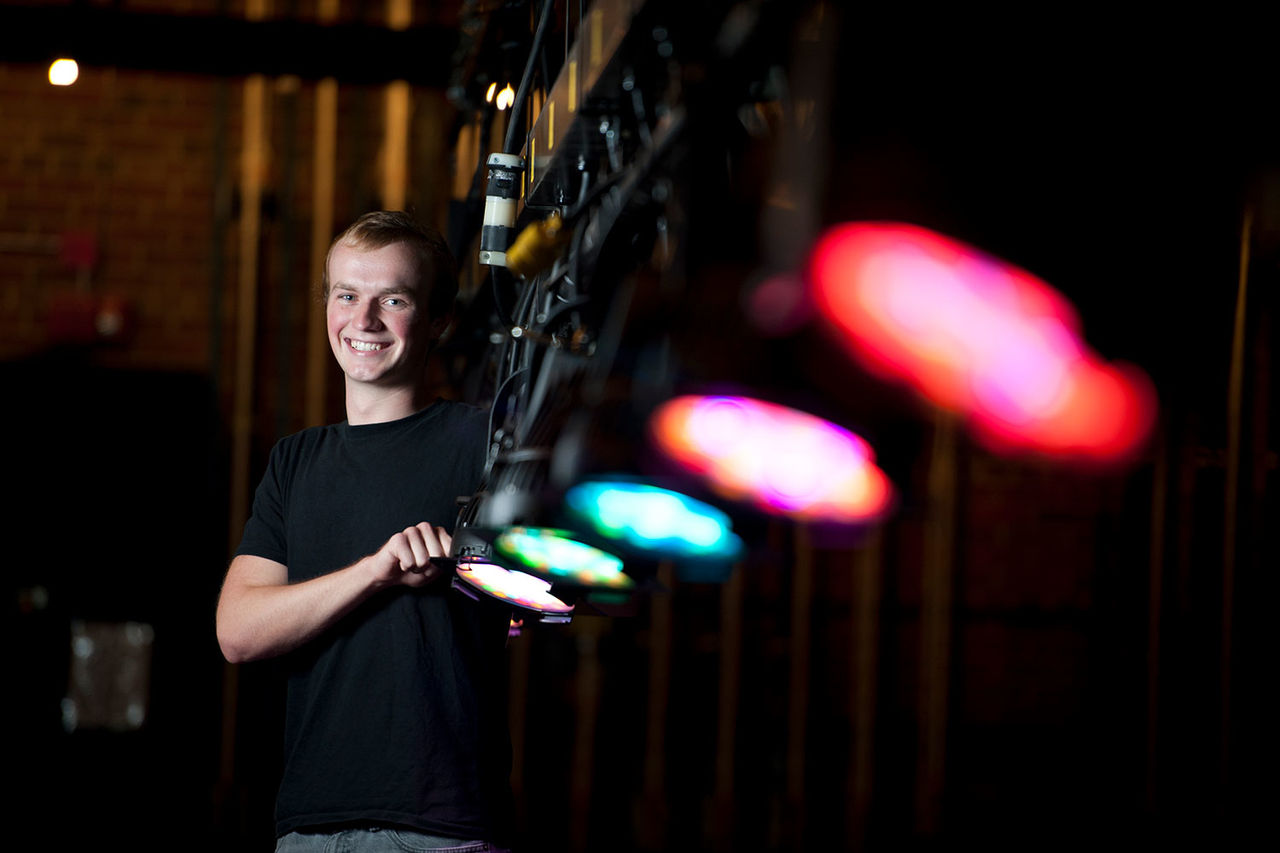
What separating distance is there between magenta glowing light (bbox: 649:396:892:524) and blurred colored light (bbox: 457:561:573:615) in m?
0.50

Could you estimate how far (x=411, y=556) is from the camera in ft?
4.78

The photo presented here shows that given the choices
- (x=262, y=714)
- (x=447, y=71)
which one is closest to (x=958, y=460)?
(x=447, y=71)

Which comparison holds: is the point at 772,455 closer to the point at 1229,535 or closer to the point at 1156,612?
the point at 1229,535

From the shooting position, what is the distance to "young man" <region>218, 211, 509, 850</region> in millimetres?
1521

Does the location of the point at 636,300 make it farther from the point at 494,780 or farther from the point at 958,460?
the point at 958,460

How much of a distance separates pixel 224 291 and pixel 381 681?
320cm

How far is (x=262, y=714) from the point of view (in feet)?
13.8

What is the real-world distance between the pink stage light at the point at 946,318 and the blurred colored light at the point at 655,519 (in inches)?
7.3

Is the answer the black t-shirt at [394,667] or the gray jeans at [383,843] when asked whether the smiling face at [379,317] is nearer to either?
the black t-shirt at [394,667]

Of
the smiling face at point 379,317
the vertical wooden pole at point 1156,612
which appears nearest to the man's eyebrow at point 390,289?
the smiling face at point 379,317

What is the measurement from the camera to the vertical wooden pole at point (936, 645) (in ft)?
14.1

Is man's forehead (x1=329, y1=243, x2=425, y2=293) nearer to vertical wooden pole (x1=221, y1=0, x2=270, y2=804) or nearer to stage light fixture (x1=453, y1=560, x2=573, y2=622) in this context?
stage light fixture (x1=453, y1=560, x2=573, y2=622)

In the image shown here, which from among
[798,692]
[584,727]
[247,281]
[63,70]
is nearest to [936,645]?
[798,692]

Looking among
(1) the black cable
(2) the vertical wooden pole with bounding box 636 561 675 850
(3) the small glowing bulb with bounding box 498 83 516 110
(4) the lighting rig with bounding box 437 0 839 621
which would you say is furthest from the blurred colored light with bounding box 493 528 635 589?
(2) the vertical wooden pole with bounding box 636 561 675 850
